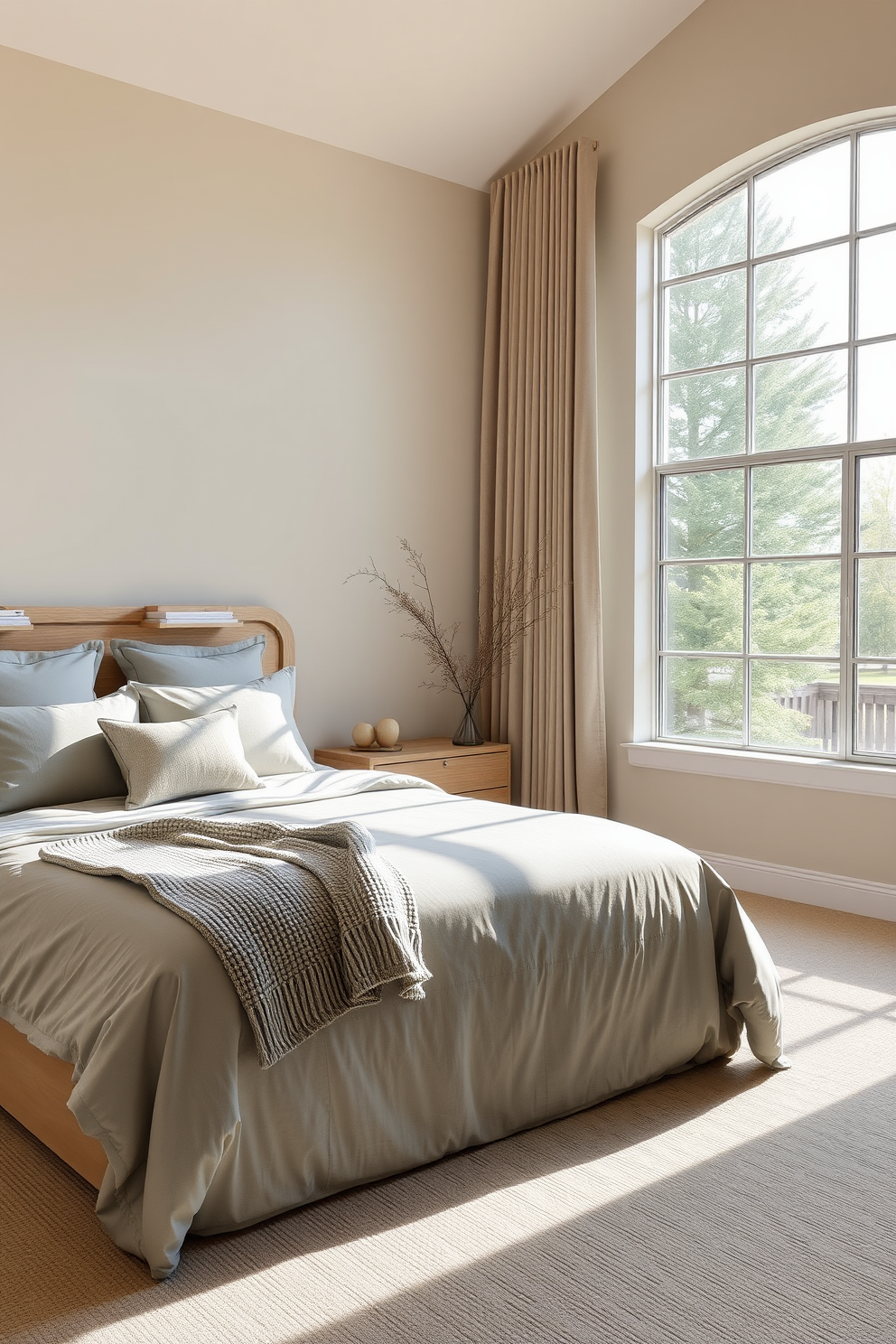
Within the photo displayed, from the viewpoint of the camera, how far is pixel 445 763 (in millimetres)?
4852

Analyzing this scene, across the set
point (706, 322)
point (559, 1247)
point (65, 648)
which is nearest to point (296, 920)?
point (559, 1247)

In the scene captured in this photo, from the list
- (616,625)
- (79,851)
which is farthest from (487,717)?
(79,851)

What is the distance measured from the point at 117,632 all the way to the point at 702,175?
304 cm

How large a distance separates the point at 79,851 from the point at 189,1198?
0.92 metres

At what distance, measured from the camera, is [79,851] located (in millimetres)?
2568

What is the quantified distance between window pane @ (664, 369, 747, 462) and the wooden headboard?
1.94 metres

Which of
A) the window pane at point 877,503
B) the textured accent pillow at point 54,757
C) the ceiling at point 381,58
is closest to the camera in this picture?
the textured accent pillow at point 54,757

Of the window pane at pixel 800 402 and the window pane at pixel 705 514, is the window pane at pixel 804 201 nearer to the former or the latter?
the window pane at pixel 800 402

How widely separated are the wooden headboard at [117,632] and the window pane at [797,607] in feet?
6.46

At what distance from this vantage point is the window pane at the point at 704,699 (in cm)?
480

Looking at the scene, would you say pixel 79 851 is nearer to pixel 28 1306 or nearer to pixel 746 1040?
pixel 28 1306

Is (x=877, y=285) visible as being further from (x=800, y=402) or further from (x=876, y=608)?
(x=876, y=608)

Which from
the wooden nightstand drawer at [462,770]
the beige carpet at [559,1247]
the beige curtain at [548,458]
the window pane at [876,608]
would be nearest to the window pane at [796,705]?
the window pane at [876,608]

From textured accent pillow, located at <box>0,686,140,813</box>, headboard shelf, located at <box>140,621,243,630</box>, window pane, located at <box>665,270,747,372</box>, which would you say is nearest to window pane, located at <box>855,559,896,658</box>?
window pane, located at <box>665,270,747,372</box>
